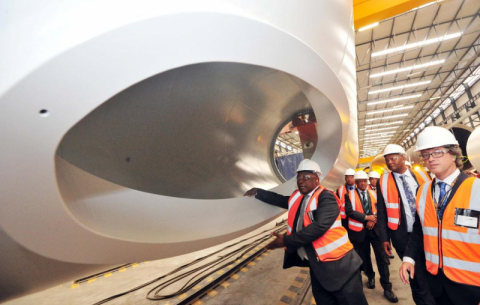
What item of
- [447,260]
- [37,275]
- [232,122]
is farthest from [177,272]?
[447,260]

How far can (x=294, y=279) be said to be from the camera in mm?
2809

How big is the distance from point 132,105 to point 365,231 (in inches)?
110

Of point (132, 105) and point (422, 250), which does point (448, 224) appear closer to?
point (422, 250)

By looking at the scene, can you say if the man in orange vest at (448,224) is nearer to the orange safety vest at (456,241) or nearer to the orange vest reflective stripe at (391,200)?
the orange safety vest at (456,241)

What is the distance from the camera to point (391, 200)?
1.94m

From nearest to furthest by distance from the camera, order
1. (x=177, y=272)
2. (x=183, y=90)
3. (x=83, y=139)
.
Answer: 1. (x=83, y=139)
2. (x=183, y=90)
3. (x=177, y=272)

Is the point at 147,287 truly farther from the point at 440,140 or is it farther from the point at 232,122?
the point at 440,140

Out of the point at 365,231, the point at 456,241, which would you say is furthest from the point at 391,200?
the point at 365,231

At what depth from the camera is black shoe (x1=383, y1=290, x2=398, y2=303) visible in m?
2.32

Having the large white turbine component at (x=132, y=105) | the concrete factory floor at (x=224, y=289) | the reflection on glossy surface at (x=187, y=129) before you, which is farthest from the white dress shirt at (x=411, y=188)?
the concrete factory floor at (x=224, y=289)

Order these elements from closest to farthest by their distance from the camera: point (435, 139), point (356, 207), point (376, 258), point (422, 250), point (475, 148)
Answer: point (435, 139), point (422, 250), point (376, 258), point (356, 207), point (475, 148)

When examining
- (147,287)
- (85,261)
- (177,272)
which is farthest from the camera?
(177,272)

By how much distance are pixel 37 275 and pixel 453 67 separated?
575 inches

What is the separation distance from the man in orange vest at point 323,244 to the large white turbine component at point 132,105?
0.30 meters
